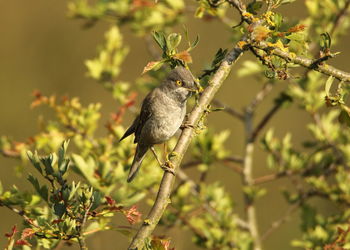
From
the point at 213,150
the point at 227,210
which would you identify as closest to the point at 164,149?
the point at 213,150

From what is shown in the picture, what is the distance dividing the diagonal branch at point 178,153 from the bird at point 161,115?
111 centimetres

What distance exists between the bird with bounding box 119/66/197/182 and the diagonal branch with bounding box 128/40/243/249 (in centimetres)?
111

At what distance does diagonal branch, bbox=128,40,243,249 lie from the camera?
6.20 ft

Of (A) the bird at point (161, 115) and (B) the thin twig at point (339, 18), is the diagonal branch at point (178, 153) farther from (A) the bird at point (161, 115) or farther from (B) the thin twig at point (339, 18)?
(B) the thin twig at point (339, 18)

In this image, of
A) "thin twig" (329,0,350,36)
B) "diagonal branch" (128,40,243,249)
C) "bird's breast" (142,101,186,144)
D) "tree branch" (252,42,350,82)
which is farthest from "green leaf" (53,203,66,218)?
"thin twig" (329,0,350,36)

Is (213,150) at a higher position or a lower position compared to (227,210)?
higher

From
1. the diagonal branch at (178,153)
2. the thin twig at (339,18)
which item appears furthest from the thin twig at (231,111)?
the diagonal branch at (178,153)

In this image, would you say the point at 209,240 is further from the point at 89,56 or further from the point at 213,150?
the point at 89,56

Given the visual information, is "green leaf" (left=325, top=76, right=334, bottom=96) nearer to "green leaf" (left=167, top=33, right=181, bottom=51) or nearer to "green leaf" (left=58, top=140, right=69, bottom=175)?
"green leaf" (left=167, top=33, right=181, bottom=51)

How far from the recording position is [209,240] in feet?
12.1

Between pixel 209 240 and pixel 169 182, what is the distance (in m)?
1.81

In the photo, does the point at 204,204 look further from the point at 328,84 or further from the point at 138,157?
the point at 328,84

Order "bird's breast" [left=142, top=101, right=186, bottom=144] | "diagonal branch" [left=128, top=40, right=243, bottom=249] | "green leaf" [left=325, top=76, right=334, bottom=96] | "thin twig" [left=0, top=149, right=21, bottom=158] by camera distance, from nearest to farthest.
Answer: "diagonal branch" [left=128, top=40, right=243, bottom=249] → "green leaf" [left=325, top=76, right=334, bottom=96] → "bird's breast" [left=142, top=101, right=186, bottom=144] → "thin twig" [left=0, top=149, right=21, bottom=158]

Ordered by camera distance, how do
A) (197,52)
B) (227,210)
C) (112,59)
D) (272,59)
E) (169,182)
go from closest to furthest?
(169,182)
(272,59)
(227,210)
(112,59)
(197,52)
